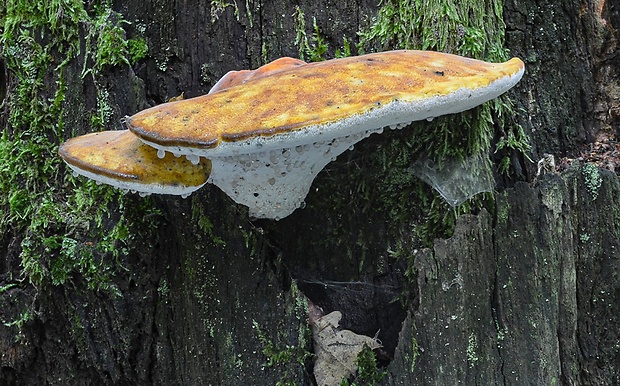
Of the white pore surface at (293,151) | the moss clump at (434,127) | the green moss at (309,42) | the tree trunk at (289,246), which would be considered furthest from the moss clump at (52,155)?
the moss clump at (434,127)

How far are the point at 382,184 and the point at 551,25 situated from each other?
1.32 meters

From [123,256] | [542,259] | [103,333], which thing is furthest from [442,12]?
[103,333]

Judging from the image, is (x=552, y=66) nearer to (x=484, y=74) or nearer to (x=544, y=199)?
(x=544, y=199)

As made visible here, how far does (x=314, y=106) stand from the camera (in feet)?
5.49

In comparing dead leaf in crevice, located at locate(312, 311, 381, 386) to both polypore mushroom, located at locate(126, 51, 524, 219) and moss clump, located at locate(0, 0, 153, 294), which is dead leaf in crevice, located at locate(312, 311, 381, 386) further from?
moss clump, located at locate(0, 0, 153, 294)

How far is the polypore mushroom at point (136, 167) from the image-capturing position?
1.91 m

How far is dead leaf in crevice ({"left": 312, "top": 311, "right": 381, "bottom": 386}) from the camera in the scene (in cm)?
236

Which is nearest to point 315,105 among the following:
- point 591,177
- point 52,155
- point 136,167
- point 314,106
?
point 314,106

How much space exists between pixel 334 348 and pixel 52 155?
1767 millimetres

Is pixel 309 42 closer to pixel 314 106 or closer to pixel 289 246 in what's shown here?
pixel 289 246

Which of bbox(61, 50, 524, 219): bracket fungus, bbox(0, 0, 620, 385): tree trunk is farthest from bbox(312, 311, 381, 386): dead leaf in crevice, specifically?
bbox(61, 50, 524, 219): bracket fungus

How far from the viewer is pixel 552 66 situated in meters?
2.93

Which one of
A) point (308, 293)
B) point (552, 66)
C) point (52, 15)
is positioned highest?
point (52, 15)

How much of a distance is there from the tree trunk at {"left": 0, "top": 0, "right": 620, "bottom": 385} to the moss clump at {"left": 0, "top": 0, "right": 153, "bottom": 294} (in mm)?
11
